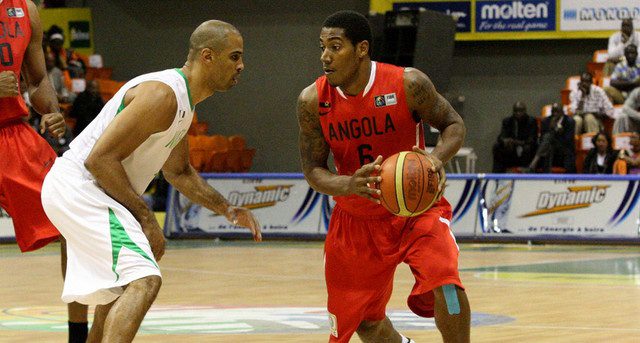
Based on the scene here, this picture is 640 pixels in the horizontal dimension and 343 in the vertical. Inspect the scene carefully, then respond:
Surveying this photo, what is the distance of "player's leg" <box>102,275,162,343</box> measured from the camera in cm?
481

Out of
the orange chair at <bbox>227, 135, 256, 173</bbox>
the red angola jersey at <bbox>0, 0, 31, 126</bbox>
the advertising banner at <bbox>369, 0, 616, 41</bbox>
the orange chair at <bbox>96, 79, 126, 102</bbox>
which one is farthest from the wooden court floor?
the advertising banner at <bbox>369, 0, 616, 41</bbox>

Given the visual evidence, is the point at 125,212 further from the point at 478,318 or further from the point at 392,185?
the point at 478,318

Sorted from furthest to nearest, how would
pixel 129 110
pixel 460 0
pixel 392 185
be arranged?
pixel 460 0, pixel 392 185, pixel 129 110

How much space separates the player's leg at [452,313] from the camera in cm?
567

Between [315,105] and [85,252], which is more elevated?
[315,105]

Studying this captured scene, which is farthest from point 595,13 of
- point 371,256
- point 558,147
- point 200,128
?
point 371,256

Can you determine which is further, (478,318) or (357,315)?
(478,318)

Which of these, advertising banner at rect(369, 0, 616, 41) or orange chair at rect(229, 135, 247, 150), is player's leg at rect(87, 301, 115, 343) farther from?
advertising banner at rect(369, 0, 616, 41)

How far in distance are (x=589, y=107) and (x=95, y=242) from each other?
15.8 meters

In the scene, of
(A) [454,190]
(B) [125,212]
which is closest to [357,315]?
(B) [125,212]

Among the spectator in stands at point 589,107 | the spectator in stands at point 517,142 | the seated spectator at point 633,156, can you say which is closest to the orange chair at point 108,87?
the spectator in stands at point 517,142

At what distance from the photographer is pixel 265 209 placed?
1691cm

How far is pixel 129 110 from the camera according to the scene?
5113 millimetres

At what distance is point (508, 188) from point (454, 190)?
721 millimetres
